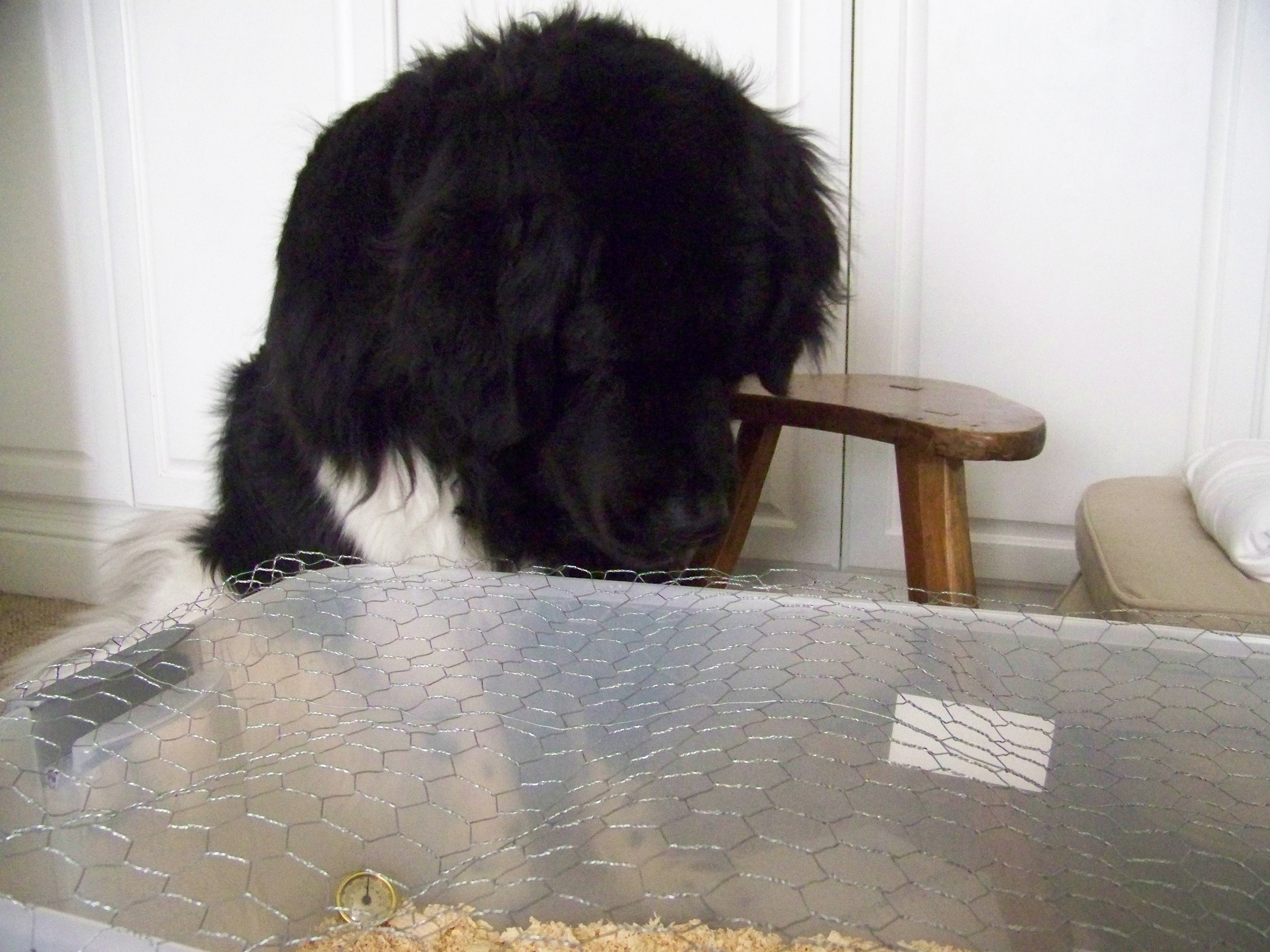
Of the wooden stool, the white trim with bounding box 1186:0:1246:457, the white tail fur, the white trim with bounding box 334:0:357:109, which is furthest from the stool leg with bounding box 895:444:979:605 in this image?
the white trim with bounding box 334:0:357:109

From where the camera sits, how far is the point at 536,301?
76cm

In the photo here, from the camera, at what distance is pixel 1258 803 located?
60 cm

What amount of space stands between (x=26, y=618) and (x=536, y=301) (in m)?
1.71

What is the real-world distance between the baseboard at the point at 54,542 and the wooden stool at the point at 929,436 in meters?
1.54

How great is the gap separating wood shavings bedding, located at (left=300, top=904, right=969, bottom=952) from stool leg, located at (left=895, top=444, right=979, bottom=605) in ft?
1.28

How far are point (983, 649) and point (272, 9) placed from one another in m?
1.70

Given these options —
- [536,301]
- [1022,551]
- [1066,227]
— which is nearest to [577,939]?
[536,301]

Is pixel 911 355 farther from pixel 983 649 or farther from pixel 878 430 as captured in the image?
pixel 983 649

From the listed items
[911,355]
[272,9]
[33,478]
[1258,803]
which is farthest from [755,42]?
[33,478]

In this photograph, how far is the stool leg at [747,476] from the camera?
127 centimetres

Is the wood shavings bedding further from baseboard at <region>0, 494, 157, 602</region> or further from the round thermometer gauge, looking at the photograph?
baseboard at <region>0, 494, 157, 602</region>

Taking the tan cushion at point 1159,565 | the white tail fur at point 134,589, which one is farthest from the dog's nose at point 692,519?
the white tail fur at point 134,589

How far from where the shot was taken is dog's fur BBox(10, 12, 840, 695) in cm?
76

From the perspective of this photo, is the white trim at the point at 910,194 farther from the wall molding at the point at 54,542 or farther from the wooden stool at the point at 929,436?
the wall molding at the point at 54,542
